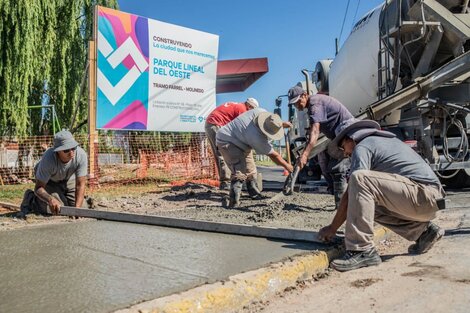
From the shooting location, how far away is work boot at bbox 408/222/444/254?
11.4ft

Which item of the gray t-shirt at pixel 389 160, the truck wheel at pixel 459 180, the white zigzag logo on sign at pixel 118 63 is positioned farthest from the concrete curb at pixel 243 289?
the white zigzag logo on sign at pixel 118 63

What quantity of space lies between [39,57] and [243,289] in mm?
12022

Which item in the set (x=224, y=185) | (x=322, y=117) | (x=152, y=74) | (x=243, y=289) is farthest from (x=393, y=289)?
(x=152, y=74)

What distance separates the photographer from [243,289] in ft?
8.34

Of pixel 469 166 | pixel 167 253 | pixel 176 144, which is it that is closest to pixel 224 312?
pixel 167 253

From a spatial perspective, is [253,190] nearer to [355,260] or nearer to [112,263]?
[355,260]

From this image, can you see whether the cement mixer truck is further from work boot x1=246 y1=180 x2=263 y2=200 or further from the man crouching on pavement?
the man crouching on pavement

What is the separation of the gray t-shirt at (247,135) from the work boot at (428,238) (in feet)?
A: 8.71

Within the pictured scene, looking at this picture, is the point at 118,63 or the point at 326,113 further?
the point at 118,63

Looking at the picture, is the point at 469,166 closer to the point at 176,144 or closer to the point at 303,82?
the point at 303,82

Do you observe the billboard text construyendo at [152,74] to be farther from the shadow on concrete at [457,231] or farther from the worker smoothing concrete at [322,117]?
the shadow on concrete at [457,231]

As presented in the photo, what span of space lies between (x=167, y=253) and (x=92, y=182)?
6.45 m

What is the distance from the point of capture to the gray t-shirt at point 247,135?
5961 mm

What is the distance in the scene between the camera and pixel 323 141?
6383mm
